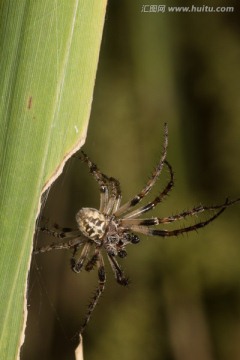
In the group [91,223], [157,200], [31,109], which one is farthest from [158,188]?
[31,109]

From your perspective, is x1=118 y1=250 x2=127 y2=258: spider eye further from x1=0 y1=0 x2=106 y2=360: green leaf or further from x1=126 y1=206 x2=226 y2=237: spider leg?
x1=0 y1=0 x2=106 y2=360: green leaf

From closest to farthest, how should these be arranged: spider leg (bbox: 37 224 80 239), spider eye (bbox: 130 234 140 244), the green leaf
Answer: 1. the green leaf
2. spider leg (bbox: 37 224 80 239)
3. spider eye (bbox: 130 234 140 244)

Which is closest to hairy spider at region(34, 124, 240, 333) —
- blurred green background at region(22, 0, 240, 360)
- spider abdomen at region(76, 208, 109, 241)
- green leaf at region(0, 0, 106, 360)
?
spider abdomen at region(76, 208, 109, 241)

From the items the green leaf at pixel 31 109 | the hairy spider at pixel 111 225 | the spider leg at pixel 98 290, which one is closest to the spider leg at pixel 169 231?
the hairy spider at pixel 111 225

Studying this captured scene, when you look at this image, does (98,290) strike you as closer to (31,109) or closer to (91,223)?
(91,223)

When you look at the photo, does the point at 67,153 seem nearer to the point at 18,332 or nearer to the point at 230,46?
the point at 18,332

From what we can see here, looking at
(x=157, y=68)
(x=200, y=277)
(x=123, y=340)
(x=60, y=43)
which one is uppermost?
(x=157, y=68)

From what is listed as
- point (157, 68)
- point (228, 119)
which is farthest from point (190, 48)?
point (228, 119)
